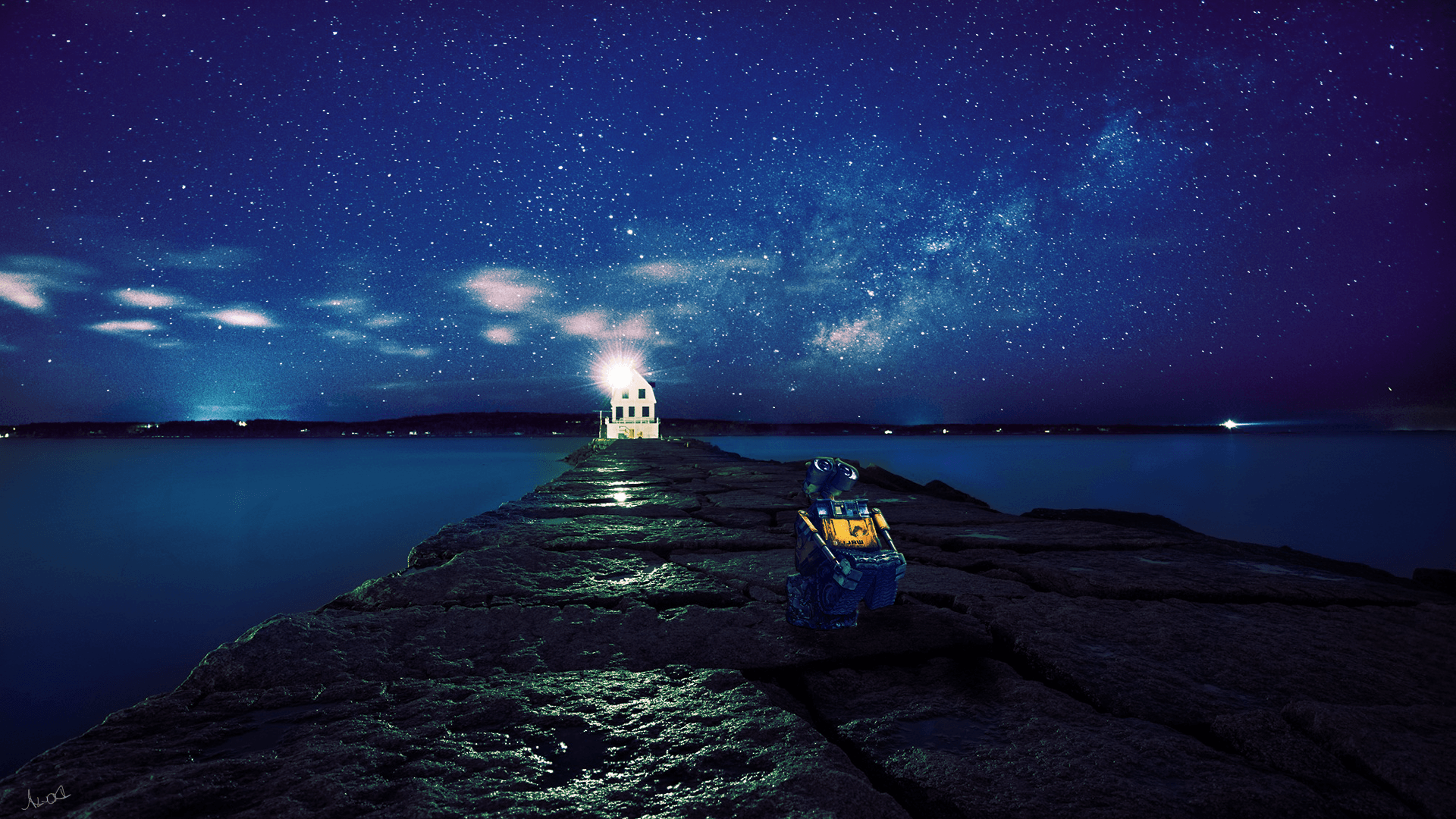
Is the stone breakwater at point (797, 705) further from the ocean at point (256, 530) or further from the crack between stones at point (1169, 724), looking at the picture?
the ocean at point (256, 530)

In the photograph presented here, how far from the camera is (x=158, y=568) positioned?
7059mm

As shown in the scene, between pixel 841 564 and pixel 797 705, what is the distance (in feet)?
1.65

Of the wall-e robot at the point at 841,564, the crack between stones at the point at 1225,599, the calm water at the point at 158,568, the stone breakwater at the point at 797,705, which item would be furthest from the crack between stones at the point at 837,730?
the calm water at the point at 158,568

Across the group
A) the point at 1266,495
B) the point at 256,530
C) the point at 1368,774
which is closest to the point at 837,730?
the point at 1368,774

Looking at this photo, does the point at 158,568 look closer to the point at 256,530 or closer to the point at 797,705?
the point at 256,530

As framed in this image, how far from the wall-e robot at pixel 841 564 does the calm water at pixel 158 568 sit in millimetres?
3796

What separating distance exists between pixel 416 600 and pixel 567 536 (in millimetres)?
1453

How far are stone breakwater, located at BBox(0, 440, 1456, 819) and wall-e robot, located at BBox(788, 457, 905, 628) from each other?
0.29 feet

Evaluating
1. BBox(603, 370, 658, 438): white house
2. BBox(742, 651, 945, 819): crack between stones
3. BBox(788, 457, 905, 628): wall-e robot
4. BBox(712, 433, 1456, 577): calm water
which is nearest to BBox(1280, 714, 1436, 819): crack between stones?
BBox(742, 651, 945, 819): crack between stones

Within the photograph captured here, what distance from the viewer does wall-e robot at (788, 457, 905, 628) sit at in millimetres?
1958

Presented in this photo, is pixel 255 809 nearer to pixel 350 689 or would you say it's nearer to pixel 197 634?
pixel 350 689

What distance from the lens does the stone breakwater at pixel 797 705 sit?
3.75 ft
